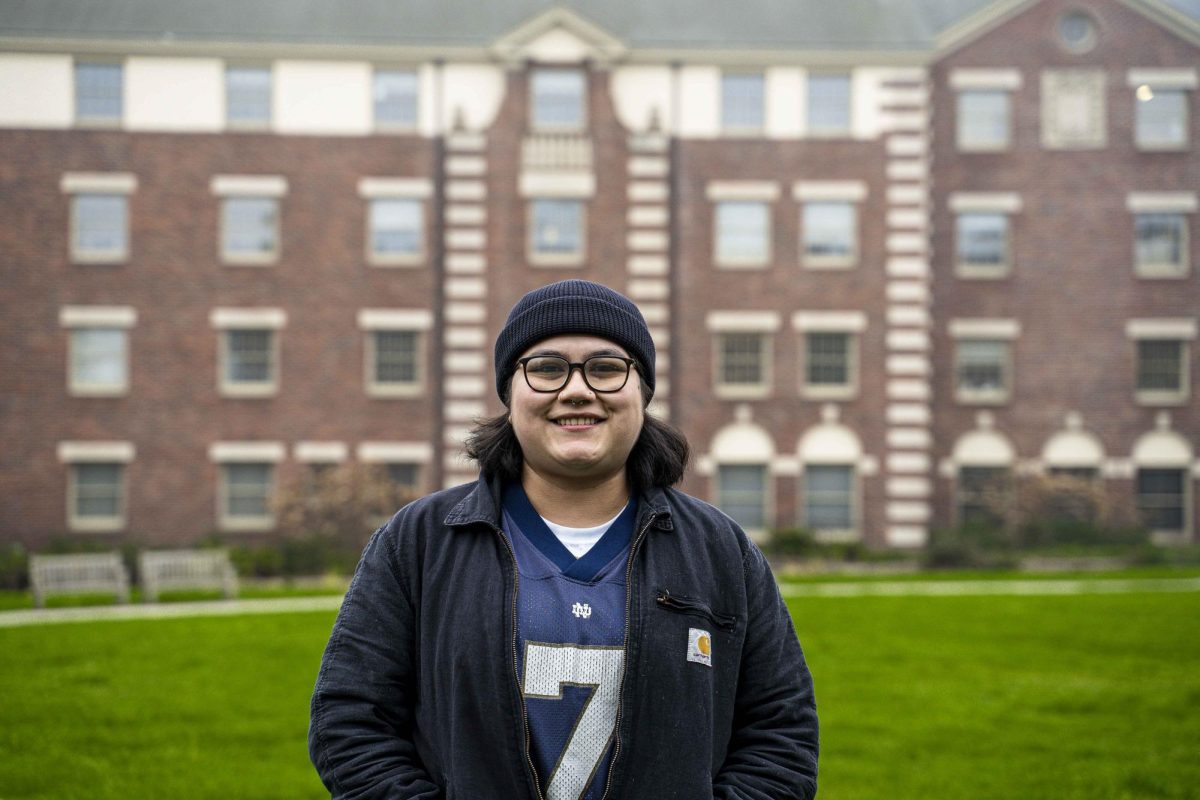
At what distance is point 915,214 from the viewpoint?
26625 millimetres

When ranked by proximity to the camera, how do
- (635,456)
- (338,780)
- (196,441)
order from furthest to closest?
(196,441) < (635,456) < (338,780)

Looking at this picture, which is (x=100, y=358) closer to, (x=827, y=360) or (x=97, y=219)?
(x=97, y=219)

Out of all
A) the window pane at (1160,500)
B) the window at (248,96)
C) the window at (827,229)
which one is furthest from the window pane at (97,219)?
the window pane at (1160,500)

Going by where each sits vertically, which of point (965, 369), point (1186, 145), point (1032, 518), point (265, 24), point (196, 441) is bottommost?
point (1032, 518)

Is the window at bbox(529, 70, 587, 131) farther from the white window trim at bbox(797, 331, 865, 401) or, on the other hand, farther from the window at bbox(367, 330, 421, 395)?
the white window trim at bbox(797, 331, 865, 401)

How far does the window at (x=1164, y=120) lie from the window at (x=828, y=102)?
725 centimetres

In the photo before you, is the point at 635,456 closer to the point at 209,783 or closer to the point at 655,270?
the point at 209,783

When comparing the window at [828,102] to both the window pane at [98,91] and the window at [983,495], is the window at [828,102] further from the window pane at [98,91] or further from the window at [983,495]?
the window pane at [98,91]

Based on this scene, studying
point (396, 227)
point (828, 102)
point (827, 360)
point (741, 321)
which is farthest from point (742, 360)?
point (396, 227)

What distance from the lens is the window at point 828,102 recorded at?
26906 mm

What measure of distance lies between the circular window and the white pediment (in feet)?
35.3

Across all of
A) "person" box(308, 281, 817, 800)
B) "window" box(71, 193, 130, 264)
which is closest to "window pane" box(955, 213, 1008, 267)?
"window" box(71, 193, 130, 264)

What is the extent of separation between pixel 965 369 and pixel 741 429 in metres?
5.92

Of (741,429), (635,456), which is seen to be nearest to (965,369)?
(741,429)
